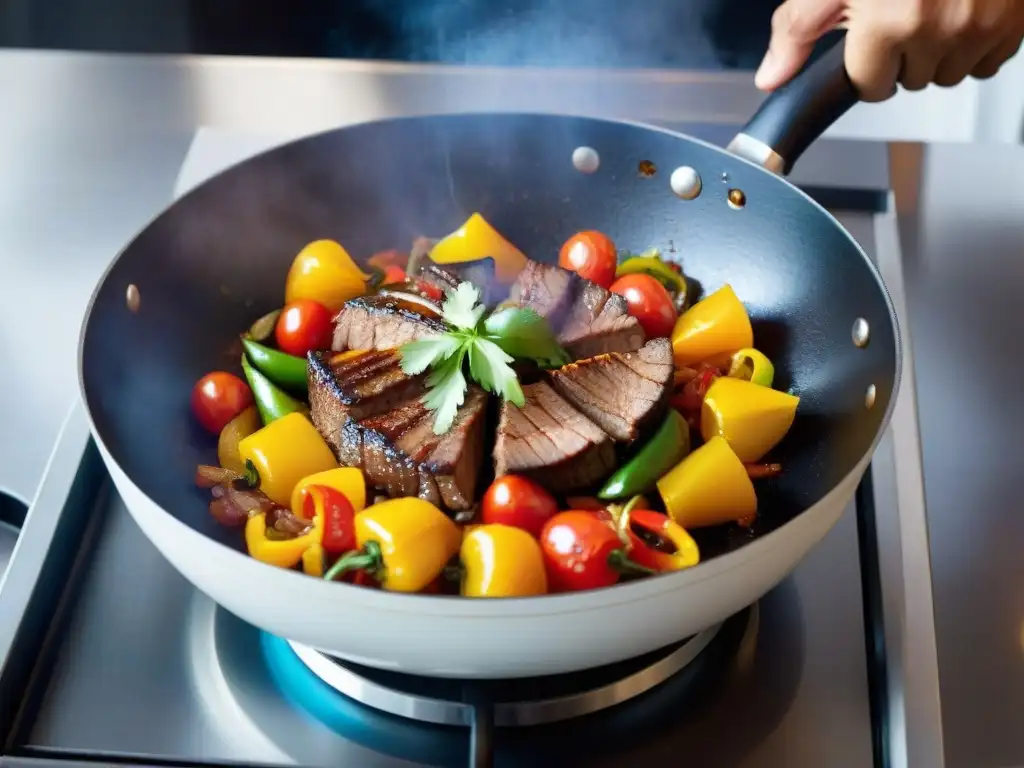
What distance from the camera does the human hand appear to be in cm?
167

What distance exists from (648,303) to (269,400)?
61 cm

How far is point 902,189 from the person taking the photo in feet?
6.99

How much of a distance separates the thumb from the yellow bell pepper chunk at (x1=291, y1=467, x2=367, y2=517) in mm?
899

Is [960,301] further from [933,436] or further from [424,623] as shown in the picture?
[424,623]

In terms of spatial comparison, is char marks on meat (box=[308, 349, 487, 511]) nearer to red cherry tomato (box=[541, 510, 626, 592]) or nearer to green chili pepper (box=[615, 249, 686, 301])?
red cherry tomato (box=[541, 510, 626, 592])

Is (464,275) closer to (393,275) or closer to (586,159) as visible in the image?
(393,275)


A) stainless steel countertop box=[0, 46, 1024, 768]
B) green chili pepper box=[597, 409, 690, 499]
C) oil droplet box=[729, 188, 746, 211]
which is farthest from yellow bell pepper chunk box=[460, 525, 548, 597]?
oil droplet box=[729, 188, 746, 211]

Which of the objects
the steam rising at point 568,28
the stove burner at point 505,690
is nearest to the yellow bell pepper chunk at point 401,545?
the stove burner at point 505,690

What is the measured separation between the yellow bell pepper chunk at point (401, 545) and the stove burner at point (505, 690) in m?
0.12

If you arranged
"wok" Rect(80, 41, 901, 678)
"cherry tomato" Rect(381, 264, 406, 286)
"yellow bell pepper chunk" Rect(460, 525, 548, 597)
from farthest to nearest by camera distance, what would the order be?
"cherry tomato" Rect(381, 264, 406, 286), "yellow bell pepper chunk" Rect(460, 525, 548, 597), "wok" Rect(80, 41, 901, 678)

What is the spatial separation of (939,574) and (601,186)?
85cm

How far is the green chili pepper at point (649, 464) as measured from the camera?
1512 mm

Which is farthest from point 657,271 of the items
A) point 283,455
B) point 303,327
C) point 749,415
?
point 283,455

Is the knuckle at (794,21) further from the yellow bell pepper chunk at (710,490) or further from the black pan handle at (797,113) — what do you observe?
the yellow bell pepper chunk at (710,490)
